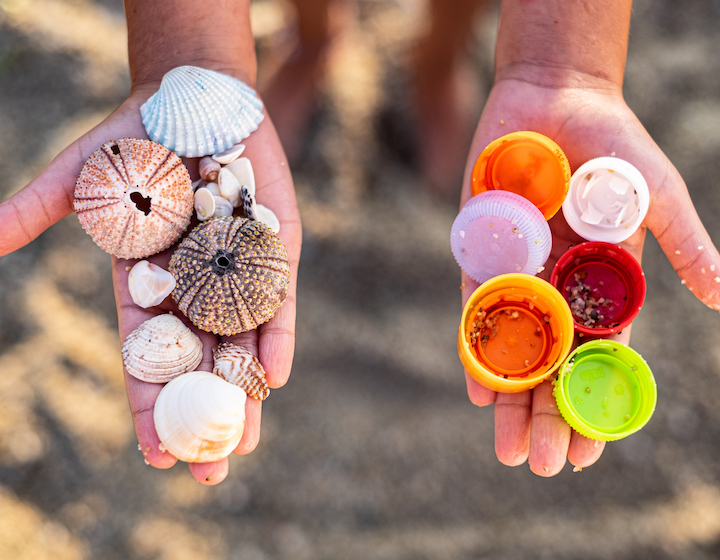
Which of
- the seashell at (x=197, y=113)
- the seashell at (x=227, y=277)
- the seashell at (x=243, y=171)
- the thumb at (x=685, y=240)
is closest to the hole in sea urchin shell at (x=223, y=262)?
the seashell at (x=227, y=277)

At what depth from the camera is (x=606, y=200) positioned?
3029 millimetres

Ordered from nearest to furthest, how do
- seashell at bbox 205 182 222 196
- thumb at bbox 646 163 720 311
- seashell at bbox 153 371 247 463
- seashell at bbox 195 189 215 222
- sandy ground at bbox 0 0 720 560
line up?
seashell at bbox 153 371 247 463 < thumb at bbox 646 163 720 311 < seashell at bbox 195 189 215 222 < seashell at bbox 205 182 222 196 < sandy ground at bbox 0 0 720 560

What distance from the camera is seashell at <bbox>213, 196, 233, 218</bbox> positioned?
3.06 metres

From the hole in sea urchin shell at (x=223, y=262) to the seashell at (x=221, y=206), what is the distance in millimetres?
344

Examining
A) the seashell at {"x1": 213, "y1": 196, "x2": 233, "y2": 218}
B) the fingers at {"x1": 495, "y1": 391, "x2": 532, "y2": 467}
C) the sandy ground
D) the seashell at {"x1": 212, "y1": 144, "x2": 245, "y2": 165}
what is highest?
the seashell at {"x1": 212, "y1": 144, "x2": 245, "y2": 165}

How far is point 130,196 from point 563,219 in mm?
2390

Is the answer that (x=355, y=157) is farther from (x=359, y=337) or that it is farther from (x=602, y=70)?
(x=602, y=70)

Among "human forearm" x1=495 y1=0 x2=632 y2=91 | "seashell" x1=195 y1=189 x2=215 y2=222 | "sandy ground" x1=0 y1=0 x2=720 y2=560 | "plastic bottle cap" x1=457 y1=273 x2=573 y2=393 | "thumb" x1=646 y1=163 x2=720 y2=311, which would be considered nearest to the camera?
"thumb" x1=646 y1=163 x2=720 y2=311

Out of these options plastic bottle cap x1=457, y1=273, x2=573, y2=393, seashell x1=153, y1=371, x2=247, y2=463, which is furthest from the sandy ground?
seashell x1=153, y1=371, x2=247, y2=463

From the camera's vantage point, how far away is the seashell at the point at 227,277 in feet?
9.18

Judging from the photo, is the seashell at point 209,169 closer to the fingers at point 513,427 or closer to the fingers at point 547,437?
the fingers at point 513,427

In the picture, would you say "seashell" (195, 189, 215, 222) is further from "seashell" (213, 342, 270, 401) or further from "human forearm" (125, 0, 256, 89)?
"human forearm" (125, 0, 256, 89)

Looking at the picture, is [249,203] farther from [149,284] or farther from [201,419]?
[201,419]

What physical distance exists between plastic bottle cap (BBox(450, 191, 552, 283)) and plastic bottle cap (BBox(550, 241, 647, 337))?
196mm
